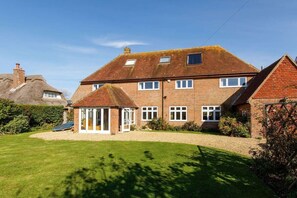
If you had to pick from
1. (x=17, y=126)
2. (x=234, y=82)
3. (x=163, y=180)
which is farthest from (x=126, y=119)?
(x=163, y=180)

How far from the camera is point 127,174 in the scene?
26.4 ft

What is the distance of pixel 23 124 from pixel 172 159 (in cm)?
1783

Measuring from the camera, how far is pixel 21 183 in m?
7.18

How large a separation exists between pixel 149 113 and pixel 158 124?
78.9 inches

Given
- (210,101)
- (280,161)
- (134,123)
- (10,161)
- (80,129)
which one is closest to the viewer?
(280,161)

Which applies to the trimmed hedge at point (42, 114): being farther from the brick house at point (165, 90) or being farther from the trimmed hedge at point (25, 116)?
the brick house at point (165, 90)

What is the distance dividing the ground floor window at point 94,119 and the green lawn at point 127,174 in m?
9.77

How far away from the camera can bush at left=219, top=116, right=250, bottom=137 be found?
18.7m

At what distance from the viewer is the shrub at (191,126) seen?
963 inches

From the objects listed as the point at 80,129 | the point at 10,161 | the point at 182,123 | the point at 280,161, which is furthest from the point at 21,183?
the point at 182,123

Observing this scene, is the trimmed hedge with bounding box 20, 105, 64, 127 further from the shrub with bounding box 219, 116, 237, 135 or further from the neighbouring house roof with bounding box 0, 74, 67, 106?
the shrub with bounding box 219, 116, 237, 135

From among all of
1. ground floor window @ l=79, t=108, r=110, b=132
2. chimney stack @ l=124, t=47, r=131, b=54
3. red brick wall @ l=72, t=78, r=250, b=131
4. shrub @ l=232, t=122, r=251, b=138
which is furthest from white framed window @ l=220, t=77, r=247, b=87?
chimney stack @ l=124, t=47, r=131, b=54

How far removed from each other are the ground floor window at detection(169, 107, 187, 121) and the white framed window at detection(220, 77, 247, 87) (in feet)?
15.0

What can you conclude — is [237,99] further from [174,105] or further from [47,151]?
[47,151]
